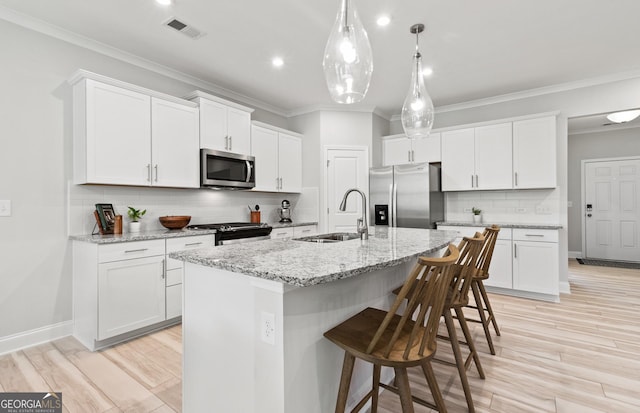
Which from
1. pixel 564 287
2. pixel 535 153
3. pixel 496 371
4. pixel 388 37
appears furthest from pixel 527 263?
pixel 388 37

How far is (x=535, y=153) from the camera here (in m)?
3.94

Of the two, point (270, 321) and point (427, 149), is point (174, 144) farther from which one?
→ point (427, 149)

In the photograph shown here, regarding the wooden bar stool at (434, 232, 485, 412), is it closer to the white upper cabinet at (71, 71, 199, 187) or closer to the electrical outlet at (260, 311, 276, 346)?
the electrical outlet at (260, 311, 276, 346)

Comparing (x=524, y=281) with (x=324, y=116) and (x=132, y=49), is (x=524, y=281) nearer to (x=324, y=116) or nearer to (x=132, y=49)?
(x=324, y=116)

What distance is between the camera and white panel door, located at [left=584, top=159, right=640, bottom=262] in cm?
571

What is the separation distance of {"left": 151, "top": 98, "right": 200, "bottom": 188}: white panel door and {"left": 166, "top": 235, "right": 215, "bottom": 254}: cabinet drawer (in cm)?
60

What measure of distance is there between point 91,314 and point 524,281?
4468 millimetres

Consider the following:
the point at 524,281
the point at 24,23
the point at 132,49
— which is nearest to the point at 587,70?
the point at 524,281

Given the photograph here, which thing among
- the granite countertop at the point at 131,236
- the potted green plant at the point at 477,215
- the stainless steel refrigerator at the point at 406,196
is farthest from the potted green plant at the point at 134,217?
the potted green plant at the point at 477,215

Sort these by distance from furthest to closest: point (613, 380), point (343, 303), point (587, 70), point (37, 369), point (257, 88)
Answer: point (257, 88), point (587, 70), point (37, 369), point (613, 380), point (343, 303)

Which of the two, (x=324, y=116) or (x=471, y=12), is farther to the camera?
(x=324, y=116)

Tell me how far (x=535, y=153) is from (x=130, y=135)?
177 inches

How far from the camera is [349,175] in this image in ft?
15.8

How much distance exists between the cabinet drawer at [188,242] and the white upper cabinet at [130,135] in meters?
0.60
